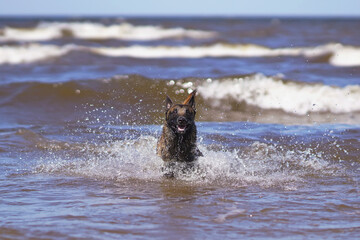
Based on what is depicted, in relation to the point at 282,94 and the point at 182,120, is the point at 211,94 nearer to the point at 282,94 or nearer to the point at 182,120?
the point at 282,94

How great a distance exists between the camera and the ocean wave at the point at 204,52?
23.8 metres

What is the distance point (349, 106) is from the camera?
1423 centimetres

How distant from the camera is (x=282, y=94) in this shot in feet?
50.5

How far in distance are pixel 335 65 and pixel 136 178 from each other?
50.8ft

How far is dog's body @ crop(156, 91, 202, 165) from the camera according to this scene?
7090 millimetres

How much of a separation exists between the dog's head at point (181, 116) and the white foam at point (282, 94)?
23.3ft

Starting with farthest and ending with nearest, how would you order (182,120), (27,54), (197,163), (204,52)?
(204,52), (27,54), (197,163), (182,120)

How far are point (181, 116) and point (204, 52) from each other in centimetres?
2146

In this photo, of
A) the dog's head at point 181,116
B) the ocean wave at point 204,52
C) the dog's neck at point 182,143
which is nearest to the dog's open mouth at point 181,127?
the dog's head at point 181,116

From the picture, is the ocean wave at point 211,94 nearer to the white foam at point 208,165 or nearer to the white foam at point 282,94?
the white foam at point 282,94

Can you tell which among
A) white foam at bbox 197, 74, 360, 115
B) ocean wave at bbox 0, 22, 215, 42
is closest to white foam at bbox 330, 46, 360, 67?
white foam at bbox 197, 74, 360, 115

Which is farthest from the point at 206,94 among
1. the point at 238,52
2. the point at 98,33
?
the point at 98,33

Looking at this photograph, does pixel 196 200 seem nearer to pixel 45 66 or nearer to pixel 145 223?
pixel 145 223

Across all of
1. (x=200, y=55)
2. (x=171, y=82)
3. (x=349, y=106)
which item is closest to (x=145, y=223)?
(x=349, y=106)
